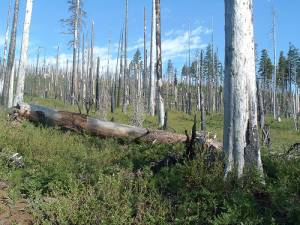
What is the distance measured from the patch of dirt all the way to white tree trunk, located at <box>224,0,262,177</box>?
119 inches

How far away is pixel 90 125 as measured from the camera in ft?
39.1

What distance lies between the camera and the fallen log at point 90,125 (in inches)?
429

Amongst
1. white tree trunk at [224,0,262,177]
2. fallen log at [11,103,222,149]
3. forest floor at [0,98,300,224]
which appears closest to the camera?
forest floor at [0,98,300,224]

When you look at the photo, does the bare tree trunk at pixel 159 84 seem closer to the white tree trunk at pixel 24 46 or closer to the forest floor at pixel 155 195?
the white tree trunk at pixel 24 46

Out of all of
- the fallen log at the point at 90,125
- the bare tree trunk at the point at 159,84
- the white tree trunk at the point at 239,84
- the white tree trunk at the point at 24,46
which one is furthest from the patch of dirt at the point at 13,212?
the bare tree trunk at the point at 159,84

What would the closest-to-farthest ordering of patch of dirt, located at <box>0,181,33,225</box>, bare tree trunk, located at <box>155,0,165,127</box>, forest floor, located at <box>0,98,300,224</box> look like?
forest floor, located at <box>0,98,300,224</box> < patch of dirt, located at <box>0,181,33,225</box> < bare tree trunk, located at <box>155,0,165,127</box>

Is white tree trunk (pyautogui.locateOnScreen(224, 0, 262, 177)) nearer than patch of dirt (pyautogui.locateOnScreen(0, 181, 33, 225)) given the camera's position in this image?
No

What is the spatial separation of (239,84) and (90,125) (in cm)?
680

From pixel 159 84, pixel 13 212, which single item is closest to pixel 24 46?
pixel 159 84

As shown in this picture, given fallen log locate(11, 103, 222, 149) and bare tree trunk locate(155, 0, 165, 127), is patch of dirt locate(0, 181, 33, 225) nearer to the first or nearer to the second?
fallen log locate(11, 103, 222, 149)

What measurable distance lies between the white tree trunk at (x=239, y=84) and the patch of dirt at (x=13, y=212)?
9.88 feet

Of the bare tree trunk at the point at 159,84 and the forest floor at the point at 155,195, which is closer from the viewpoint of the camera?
the forest floor at the point at 155,195

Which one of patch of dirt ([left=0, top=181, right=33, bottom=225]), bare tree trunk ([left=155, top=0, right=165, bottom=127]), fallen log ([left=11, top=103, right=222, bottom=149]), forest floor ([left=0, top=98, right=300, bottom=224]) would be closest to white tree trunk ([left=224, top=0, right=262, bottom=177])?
forest floor ([left=0, top=98, right=300, bottom=224])

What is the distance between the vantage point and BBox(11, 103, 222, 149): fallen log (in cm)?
1089
